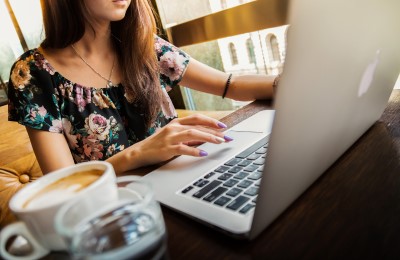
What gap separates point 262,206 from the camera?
0.29 m

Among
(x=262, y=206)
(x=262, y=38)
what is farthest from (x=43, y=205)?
(x=262, y=38)

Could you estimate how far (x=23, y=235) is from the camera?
30 cm

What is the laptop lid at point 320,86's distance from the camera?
24 cm

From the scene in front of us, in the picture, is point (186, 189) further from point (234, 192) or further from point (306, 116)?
point (306, 116)

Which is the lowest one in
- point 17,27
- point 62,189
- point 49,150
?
point 49,150

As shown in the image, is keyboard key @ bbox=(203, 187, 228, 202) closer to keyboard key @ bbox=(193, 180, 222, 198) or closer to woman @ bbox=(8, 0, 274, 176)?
keyboard key @ bbox=(193, 180, 222, 198)

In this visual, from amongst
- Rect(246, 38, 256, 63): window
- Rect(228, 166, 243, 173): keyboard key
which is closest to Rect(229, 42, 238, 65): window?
Rect(246, 38, 256, 63): window

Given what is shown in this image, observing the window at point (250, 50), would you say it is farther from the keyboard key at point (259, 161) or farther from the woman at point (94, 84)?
the keyboard key at point (259, 161)

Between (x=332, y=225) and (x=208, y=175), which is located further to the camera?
(x=208, y=175)

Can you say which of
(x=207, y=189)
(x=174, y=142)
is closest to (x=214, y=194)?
(x=207, y=189)

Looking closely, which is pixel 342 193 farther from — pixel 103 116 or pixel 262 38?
pixel 262 38

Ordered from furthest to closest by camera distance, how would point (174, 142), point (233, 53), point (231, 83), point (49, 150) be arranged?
point (233, 53), point (231, 83), point (49, 150), point (174, 142)

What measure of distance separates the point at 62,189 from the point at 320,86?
0.29m

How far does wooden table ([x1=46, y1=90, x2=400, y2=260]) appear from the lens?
29 centimetres
